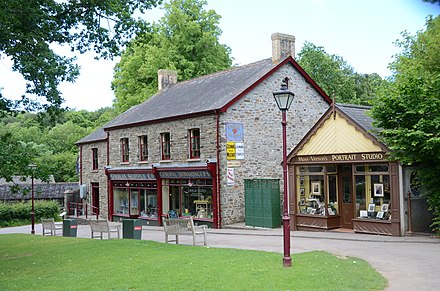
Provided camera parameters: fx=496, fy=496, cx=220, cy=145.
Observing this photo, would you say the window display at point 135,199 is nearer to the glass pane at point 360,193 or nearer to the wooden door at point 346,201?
the wooden door at point 346,201

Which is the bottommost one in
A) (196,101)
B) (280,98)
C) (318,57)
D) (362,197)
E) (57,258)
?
(57,258)

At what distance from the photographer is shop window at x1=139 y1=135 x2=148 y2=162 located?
2933cm

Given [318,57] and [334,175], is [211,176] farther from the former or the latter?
[318,57]

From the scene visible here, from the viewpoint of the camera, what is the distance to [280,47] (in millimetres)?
26453

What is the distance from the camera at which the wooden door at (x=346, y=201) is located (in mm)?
19578

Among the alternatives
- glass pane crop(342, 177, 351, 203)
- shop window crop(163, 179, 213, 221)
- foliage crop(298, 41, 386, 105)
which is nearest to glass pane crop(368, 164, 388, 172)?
glass pane crop(342, 177, 351, 203)

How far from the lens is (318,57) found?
137 feet

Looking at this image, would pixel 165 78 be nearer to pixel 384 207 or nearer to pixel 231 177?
pixel 231 177

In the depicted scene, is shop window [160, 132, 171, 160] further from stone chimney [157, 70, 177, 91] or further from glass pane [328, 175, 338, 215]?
glass pane [328, 175, 338, 215]

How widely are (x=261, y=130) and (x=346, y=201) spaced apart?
22.7 feet

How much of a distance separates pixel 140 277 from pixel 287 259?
3.19 m

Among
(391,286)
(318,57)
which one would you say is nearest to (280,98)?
(391,286)

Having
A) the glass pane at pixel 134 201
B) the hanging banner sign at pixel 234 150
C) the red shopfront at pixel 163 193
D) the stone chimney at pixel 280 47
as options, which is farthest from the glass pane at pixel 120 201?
the stone chimney at pixel 280 47

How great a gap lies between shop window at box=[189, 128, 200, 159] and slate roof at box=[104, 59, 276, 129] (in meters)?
1.06
